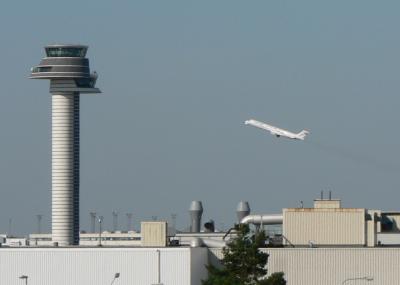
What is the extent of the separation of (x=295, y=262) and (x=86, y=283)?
20.8 m

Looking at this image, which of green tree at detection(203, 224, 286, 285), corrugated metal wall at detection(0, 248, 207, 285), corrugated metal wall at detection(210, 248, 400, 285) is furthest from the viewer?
corrugated metal wall at detection(210, 248, 400, 285)

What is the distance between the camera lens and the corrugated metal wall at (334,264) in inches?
6181

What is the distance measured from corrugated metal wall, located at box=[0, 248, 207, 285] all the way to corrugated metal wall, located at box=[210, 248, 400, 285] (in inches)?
276

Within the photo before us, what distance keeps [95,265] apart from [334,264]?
23.8 m

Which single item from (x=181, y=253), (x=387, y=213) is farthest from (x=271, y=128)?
(x=181, y=253)

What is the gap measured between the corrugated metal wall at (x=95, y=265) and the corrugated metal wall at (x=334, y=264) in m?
7.02

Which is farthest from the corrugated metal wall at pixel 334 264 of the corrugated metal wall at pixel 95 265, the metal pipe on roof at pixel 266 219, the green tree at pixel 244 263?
the metal pipe on roof at pixel 266 219

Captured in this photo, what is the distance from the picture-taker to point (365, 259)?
15738cm

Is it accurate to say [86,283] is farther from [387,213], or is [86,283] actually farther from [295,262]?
[387,213]

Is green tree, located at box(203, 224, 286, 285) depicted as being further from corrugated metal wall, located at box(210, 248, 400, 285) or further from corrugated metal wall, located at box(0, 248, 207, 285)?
corrugated metal wall, located at box(210, 248, 400, 285)

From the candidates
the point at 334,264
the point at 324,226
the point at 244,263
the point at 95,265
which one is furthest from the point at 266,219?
the point at 244,263

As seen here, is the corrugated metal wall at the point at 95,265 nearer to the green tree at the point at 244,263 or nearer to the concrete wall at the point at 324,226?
the green tree at the point at 244,263

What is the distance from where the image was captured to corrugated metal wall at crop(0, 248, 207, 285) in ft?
498

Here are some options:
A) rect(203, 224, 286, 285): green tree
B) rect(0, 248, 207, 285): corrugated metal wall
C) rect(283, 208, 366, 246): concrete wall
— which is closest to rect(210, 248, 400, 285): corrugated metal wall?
rect(0, 248, 207, 285): corrugated metal wall
